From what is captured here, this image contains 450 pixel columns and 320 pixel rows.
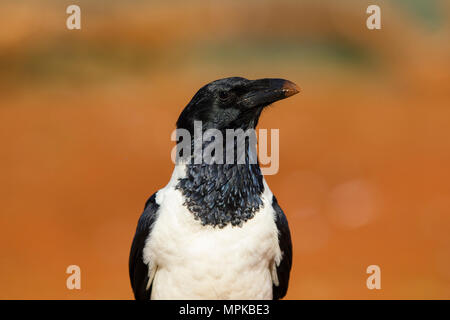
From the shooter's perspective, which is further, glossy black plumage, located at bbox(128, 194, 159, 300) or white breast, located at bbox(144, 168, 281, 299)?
glossy black plumage, located at bbox(128, 194, 159, 300)

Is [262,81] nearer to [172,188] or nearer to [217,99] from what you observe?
[217,99]

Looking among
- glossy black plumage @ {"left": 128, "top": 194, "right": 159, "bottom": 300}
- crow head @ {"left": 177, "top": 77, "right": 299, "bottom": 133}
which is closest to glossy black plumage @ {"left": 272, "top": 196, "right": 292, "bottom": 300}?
crow head @ {"left": 177, "top": 77, "right": 299, "bottom": 133}

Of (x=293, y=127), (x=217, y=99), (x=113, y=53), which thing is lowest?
(x=293, y=127)

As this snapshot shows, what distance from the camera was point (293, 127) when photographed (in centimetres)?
1048

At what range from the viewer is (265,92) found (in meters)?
2.74

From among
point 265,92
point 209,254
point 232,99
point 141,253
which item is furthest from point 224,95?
point 141,253

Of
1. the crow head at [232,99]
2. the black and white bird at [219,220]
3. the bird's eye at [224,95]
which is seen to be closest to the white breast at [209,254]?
the black and white bird at [219,220]

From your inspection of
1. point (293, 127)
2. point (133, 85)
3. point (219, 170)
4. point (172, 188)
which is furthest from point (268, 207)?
point (133, 85)

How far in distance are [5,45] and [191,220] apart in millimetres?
10683

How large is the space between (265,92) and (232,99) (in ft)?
0.55

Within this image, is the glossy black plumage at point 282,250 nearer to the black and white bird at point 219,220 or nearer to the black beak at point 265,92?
the black and white bird at point 219,220

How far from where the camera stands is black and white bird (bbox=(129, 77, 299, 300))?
268cm

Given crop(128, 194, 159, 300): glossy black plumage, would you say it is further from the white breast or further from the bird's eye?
the bird's eye

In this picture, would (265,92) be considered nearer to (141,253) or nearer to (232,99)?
(232,99)
